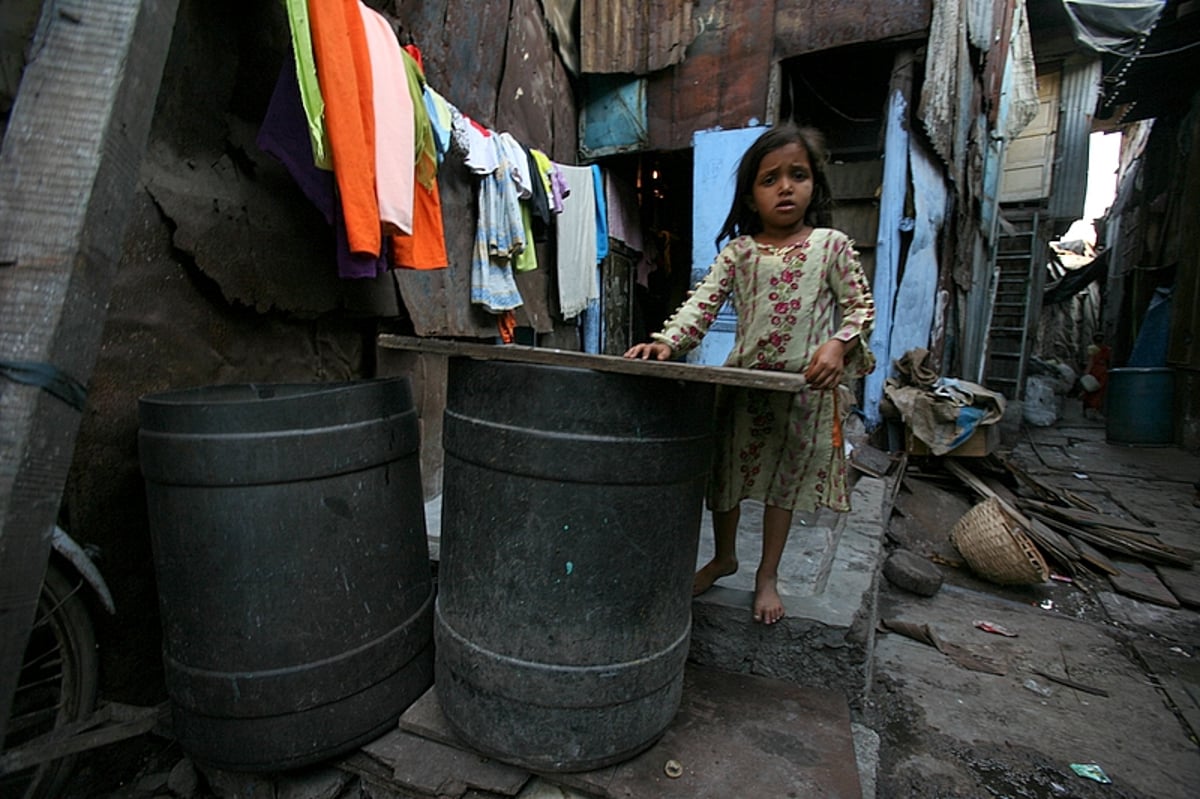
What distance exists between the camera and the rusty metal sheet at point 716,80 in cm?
519

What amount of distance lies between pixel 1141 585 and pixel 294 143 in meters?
5.53

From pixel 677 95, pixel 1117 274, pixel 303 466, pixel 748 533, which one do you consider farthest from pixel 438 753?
pixel 1117 274

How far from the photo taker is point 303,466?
1404 mm

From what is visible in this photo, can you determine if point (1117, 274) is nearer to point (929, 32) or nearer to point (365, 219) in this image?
point (929, 32)

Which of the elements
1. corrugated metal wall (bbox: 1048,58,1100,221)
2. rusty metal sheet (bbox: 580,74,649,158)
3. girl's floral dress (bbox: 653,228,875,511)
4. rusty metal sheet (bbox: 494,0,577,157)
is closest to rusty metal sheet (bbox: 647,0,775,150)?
rusty metal sheet (bbox: 580,74,649,158)

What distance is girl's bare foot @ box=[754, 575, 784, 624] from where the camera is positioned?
1813mm

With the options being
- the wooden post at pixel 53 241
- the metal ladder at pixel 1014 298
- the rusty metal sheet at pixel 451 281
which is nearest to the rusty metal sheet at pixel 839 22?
the rusty metal sheet at pixel 451 281

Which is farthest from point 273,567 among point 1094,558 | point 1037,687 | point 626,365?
point 1094,558

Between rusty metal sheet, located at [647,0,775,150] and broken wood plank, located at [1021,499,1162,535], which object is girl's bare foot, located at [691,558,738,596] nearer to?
broken wood plank, located at [1021,499,1162,535]

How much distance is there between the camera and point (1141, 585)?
12.1ft

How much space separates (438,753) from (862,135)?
7.74 m

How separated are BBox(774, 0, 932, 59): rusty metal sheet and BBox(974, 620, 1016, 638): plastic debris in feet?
15.1

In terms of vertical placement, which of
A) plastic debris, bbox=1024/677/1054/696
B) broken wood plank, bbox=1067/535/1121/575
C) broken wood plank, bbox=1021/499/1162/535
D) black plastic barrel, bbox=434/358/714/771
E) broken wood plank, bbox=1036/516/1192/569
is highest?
black plastic barrel, bbox=434/358/714/771

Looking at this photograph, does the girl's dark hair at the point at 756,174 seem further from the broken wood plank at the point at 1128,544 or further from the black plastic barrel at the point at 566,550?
the broken wood plank at the point at 1128,544
